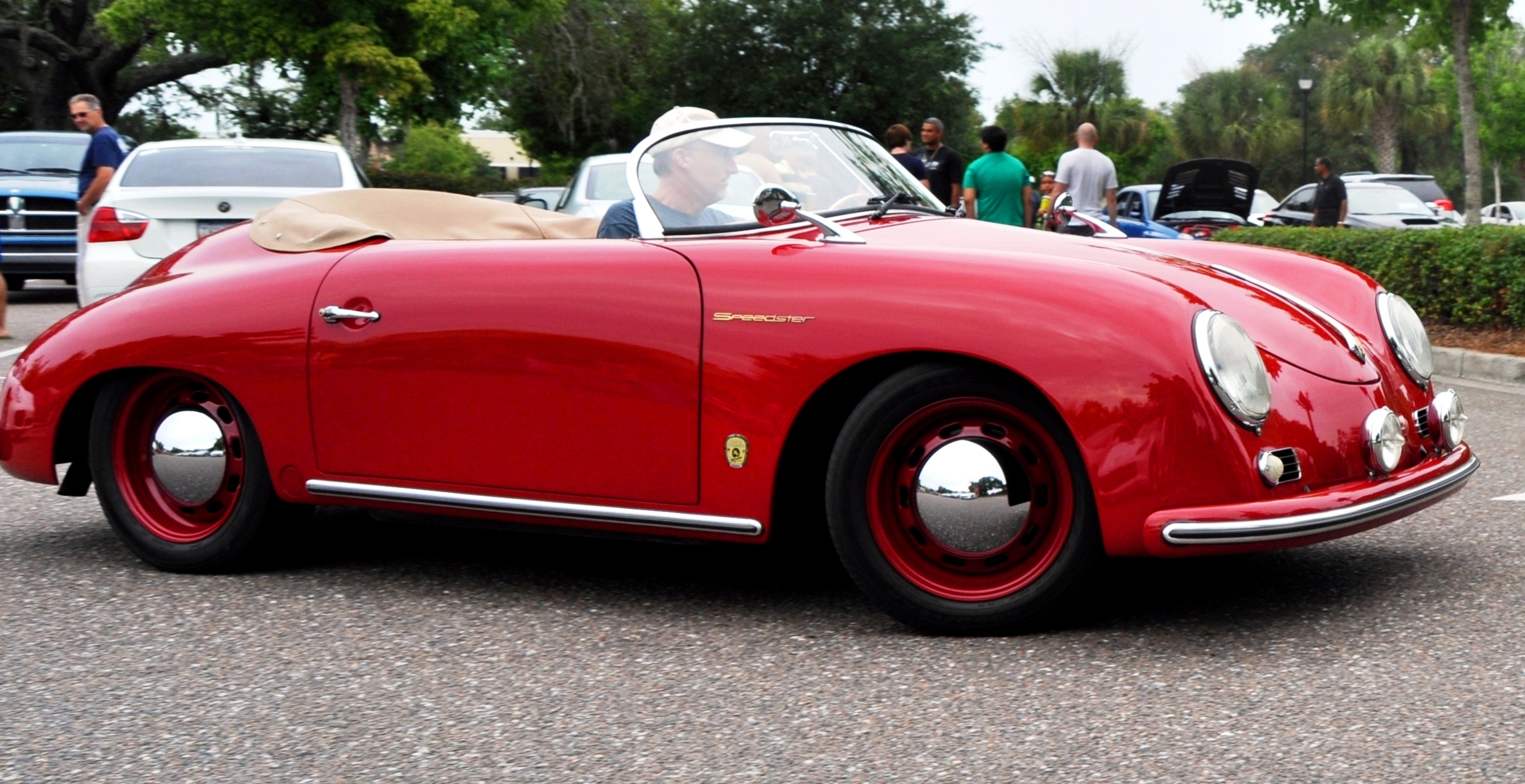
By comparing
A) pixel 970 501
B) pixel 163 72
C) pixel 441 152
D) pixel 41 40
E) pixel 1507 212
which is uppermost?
pixel 41 40

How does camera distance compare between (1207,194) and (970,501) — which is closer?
(970,501)

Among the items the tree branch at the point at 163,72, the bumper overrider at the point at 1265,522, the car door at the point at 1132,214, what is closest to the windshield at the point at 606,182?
the car door at the point at 1132,214

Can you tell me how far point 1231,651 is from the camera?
11.8ft

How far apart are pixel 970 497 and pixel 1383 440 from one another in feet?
3.14

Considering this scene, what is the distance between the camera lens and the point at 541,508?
412cm

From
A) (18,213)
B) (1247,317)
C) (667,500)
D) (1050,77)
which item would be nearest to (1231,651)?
(1247,317)

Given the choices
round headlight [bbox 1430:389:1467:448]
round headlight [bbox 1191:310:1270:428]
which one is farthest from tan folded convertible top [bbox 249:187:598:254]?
round headlight [bbox 1430:389:1467:448]

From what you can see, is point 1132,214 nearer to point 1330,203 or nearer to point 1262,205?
point 1330,203

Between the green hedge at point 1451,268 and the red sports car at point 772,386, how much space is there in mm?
6610

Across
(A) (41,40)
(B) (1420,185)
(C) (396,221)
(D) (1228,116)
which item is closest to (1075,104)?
(D) (1228,116)

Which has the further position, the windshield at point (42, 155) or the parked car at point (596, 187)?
the windshield at point (42, 155)

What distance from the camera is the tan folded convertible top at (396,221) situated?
15.3ft

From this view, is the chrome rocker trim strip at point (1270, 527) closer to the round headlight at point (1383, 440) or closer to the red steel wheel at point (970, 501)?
the round headlight at point (1383, 440)

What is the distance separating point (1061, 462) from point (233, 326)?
230cm
